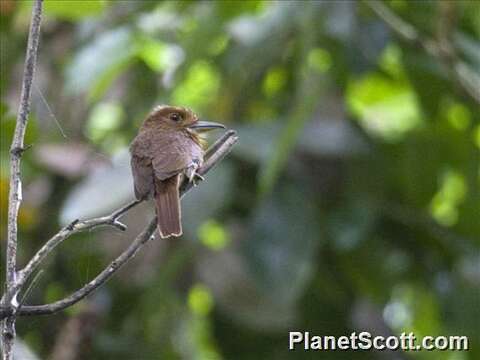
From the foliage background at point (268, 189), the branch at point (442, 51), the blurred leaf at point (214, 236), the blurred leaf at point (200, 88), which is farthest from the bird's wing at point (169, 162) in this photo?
the blurred leaf at point (200, 88)

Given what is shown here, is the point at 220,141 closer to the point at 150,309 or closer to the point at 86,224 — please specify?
the point at 86,224

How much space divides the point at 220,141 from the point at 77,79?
7.18 ft

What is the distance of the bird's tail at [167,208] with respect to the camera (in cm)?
176

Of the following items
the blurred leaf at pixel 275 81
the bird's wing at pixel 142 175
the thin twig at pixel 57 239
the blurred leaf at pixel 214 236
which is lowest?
the thin twig at pixel 57 239

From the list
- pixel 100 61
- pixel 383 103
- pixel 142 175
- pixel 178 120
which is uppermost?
pixel 383 103

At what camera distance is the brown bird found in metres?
1.80

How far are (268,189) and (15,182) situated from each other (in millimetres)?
2482

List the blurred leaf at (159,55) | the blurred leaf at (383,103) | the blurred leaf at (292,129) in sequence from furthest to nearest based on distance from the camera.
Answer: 1. the blurred leaf at (383,103)
2. the blurred leaf at (159,55)
3. the blurred leaf at (292,129)

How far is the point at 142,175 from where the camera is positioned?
1.93 metres

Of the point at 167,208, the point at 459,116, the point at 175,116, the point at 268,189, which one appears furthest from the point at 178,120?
the point at 459,116

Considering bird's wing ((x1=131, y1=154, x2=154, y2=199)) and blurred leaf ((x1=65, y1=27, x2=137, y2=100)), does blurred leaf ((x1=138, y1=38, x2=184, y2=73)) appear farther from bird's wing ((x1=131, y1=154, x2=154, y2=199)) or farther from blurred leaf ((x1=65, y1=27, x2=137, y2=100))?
bird's wing ((x1=131, y1=154, x2=154, y2=199))

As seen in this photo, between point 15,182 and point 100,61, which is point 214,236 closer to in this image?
point 100,61

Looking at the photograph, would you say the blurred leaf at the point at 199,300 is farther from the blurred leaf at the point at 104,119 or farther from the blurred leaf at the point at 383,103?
the blurred leaf at the point at 383,103

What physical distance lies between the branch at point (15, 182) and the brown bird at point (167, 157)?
0.35 metres
